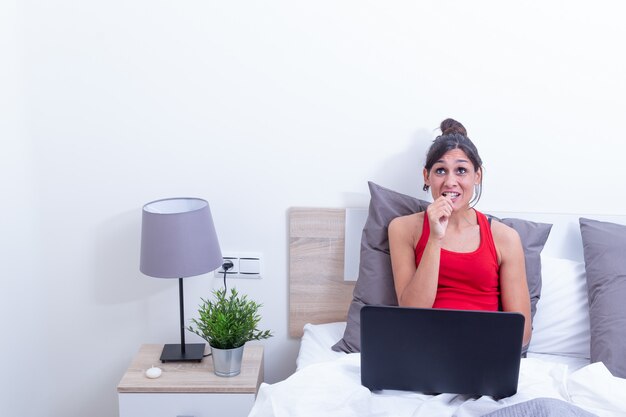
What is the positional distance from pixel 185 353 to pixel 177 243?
390 mm

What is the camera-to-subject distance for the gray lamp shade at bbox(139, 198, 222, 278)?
1908 millimetres

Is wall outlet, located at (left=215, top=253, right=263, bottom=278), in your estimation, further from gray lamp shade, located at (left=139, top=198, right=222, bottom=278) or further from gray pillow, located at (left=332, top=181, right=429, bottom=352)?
gray pillow, located at (left=332, top=181, right=429, bottom=352)

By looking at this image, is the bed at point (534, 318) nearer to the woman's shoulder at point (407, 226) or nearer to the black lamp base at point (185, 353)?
the woman's shoulder at point (407, 226)

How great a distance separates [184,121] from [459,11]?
0.93m

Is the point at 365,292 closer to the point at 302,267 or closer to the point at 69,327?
the point at 302,267

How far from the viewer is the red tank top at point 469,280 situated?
186cm

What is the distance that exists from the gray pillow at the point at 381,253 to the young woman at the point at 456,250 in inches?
2.1

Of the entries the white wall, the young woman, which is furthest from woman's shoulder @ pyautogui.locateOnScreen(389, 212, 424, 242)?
the white wall

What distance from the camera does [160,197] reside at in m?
2.21

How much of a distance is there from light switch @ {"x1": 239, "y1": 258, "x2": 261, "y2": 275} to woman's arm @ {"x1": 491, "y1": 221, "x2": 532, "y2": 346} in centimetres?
77

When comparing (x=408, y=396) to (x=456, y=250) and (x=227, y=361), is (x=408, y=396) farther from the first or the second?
(x=227, y=361)

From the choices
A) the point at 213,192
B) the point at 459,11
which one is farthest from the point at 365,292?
the point at 459,11

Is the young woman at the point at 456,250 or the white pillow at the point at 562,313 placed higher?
the young woman at the point at 456,250

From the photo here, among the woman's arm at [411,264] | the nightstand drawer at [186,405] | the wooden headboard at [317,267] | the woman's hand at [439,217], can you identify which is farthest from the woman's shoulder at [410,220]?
the nightstand drawer at [186,405]
